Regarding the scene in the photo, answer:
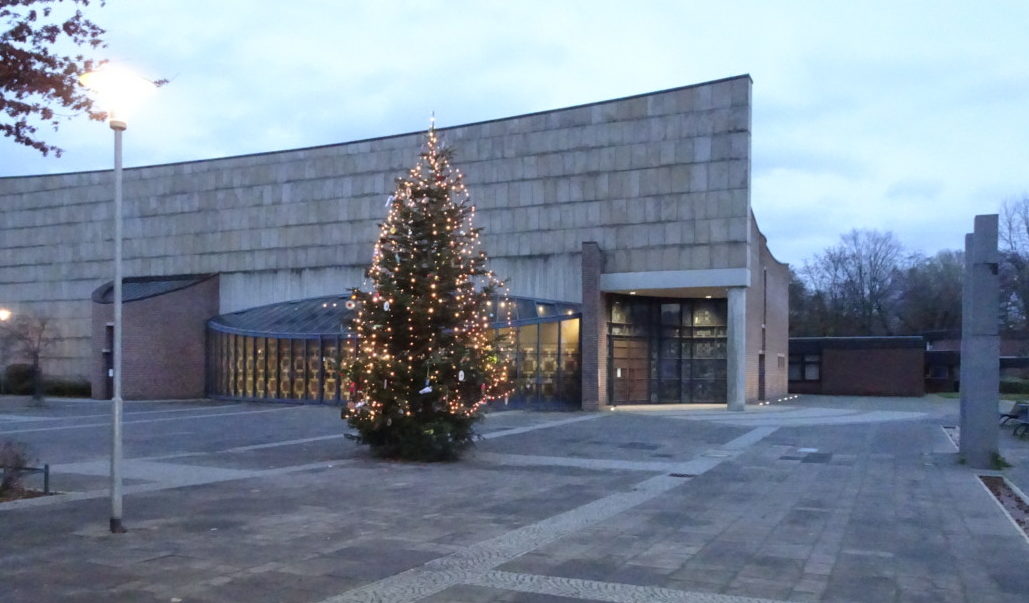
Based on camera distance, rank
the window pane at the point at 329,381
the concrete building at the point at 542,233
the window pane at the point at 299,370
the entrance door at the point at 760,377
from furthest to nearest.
→ the entrance door at the point at 760,377 → the window pane at the point at 299,370 → the window pane at the point at 329,381 → the concrete building at the point at 542,233

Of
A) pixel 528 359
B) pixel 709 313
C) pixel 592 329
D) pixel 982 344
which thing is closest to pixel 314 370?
pixel 528 359

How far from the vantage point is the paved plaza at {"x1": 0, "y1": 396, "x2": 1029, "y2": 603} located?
8375mm

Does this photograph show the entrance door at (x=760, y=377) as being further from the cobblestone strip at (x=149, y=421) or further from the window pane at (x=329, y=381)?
the cobblestone strip at (x=149, y=421)

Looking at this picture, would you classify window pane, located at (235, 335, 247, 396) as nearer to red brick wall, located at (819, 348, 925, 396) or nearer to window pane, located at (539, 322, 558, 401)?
window pane, located at (539, 322, 558, 401)

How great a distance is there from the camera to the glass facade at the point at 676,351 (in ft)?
121

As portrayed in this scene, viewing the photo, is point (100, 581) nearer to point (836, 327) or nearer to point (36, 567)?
point (36, 567)

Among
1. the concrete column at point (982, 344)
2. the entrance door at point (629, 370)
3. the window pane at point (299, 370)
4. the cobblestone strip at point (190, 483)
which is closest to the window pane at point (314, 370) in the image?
the window pane at point (299, 370)

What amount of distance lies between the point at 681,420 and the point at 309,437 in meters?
11.8

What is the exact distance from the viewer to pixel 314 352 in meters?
37.2

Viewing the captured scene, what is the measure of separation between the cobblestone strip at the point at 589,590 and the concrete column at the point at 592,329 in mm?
24349

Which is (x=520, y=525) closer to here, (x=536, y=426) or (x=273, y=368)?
(x=536, y=426)

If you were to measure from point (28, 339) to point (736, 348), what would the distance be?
26555 millimetres

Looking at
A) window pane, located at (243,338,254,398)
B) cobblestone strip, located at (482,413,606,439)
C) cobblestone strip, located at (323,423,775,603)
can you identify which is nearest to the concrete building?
window pane, located at (243,338,254,398)

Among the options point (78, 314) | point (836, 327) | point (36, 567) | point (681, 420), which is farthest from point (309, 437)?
point (836, 327)
